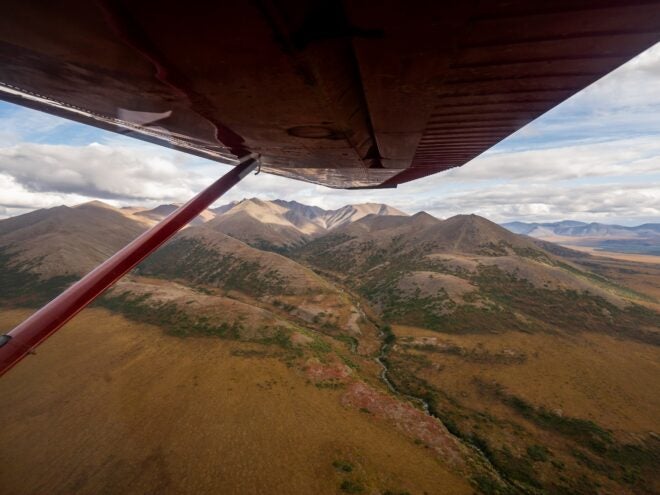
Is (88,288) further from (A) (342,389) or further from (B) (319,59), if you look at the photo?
(A) (342,389)

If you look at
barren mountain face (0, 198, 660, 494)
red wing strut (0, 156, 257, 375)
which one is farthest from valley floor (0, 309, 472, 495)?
red wing strut (0, 156, 257, 375)

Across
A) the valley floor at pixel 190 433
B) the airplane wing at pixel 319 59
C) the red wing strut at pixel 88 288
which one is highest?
the airplane wing at pixel 319 59

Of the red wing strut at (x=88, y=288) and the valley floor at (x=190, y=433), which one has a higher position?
the red wing strut at (x=88, y=288)

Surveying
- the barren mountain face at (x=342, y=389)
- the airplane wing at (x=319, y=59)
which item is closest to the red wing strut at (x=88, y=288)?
the airplane wing at (x=319, y=59)

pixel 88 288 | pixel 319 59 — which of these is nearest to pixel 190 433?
pixel 88 288

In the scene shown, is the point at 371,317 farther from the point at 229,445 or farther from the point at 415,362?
the point at 229,445

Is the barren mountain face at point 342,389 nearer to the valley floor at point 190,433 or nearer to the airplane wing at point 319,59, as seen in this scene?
the valley floor at point 190,433

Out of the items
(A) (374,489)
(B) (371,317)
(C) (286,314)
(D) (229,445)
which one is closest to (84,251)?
(C) (286,314)

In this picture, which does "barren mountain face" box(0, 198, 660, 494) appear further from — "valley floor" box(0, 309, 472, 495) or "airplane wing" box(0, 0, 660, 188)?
"airplane wing" box(0, 0, 660, 188)

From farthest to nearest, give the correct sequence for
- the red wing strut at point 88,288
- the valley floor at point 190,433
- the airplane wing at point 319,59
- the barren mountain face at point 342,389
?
the barren mountain face at point 342,389 → the valley floor at point 190,433 → the red wing strut at point 88,288 → the airplane wing at point 319,59
